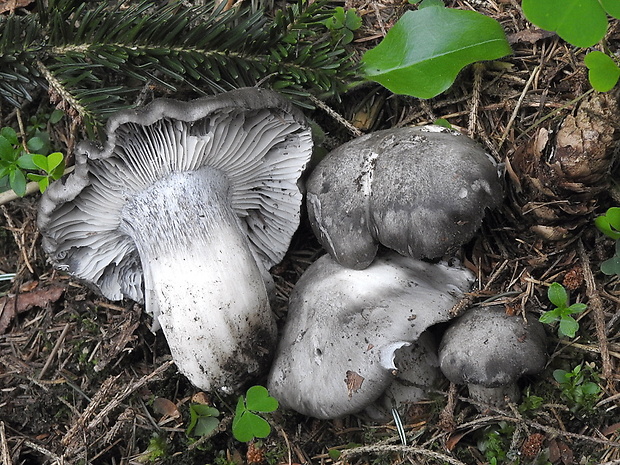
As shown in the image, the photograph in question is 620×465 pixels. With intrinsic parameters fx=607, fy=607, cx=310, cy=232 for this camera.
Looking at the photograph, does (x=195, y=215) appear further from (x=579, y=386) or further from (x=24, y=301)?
(x=579, y=386)

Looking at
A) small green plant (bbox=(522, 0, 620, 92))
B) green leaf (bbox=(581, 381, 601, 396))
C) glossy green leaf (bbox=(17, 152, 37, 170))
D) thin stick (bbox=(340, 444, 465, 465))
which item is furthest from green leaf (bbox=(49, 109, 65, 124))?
green leaf (bbox=(581, 381, 601, 396))

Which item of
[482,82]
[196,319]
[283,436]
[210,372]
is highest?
[482,82]

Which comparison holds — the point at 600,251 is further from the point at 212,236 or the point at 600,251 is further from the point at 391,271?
the point at 212,236

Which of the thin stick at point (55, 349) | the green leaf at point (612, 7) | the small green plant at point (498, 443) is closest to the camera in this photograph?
the green leaf at point (612, 7)

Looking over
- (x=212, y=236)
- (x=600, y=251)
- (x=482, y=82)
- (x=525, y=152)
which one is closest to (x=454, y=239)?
(x=525, y=152)

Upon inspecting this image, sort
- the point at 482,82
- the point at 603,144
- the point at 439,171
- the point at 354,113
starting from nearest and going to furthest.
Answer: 1. the point at 603,144
2. the point at 439,171
3. the point at 482,82
4. the point at 354,113

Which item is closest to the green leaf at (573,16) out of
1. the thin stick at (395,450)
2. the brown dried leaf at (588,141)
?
the brown dried leaf at (588,141)

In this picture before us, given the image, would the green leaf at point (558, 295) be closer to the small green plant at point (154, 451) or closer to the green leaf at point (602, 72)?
the green leaf at point (602, 72)

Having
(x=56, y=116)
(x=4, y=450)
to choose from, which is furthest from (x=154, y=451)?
(x=56, y=116)
